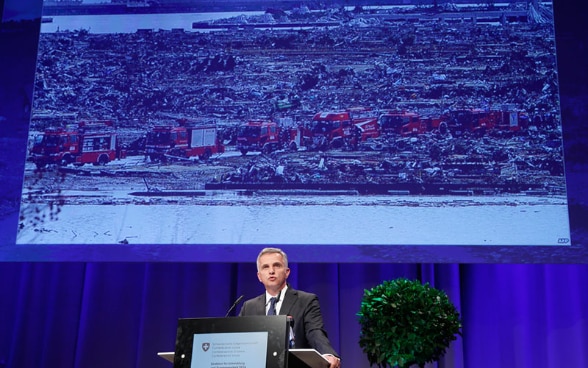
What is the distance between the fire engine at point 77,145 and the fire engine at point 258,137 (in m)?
0.87

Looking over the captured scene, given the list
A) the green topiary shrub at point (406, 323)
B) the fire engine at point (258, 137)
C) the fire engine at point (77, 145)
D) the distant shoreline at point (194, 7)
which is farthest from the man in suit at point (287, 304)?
the distant shoreline at point (194, 7)

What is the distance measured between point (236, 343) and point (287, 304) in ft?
3.28

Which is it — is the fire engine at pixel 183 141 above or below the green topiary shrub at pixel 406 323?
above

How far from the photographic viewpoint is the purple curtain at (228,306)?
4492mm

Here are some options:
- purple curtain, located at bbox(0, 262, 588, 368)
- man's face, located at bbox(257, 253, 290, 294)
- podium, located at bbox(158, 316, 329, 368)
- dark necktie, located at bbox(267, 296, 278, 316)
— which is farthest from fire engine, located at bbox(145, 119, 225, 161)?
podium, located at bbox(158, 316, 329, 368)

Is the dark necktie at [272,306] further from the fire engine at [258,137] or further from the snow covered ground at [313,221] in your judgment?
the fire engine at [258,137]

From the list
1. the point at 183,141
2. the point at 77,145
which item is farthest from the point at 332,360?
the point at 77,145

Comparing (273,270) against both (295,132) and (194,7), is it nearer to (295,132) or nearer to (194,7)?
(295,132)

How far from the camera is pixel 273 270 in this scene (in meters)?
3.34

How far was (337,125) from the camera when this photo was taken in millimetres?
4461

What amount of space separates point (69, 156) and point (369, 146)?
2.08 m

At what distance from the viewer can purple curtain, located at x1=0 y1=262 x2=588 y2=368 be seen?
14.7 feet

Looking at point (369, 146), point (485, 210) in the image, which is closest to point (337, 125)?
point (369, 146)

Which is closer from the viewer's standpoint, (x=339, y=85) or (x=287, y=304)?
(x=287, y=304)
